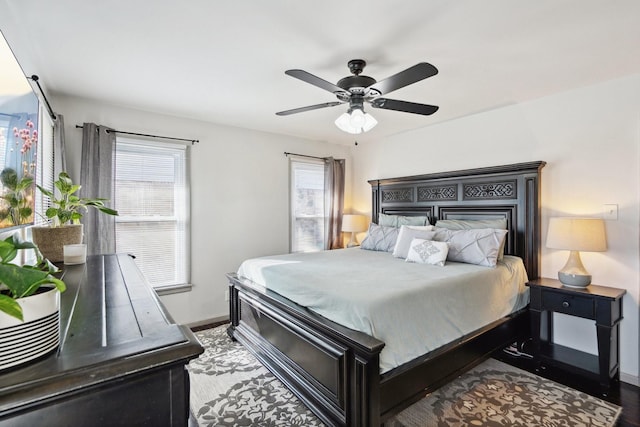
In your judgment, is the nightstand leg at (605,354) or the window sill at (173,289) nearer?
the nightstand leg at (605,354)

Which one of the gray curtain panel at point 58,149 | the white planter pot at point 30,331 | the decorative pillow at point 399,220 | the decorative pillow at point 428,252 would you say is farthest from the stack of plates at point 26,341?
the decorative pillow at point 399,220

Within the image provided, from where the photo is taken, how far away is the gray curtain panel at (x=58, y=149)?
2910 mm

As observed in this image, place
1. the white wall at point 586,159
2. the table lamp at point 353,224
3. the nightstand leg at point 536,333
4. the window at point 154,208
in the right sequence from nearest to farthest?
the white wall at point 586,159 < the nightstand leg at point 536,333 < the window at point 154,208 < the table lamp at point 353,224

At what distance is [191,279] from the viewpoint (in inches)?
151

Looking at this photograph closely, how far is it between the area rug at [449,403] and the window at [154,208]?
1.40m

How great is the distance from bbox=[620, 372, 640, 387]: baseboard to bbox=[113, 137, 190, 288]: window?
14.3ft

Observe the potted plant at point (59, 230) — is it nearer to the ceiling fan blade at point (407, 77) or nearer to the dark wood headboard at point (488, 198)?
the ceiling fan blade at point (407, 77)

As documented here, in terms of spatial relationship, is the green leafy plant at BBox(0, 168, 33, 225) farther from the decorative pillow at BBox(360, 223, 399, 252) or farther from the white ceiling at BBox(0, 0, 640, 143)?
the decorative pillow at BBox(360, 223, 399, 252)

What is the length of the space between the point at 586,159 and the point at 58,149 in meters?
4.88

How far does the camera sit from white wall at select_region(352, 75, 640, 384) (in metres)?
2.64

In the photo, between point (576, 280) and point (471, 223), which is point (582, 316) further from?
point (471, 223)

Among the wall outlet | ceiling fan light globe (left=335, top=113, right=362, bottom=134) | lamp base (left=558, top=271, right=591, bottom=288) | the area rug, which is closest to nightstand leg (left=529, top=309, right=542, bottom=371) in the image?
the area rug

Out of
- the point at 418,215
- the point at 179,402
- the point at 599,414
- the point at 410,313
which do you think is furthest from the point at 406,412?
the point at 418,215

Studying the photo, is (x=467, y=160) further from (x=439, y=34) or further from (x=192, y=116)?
(x=192, y=116)
